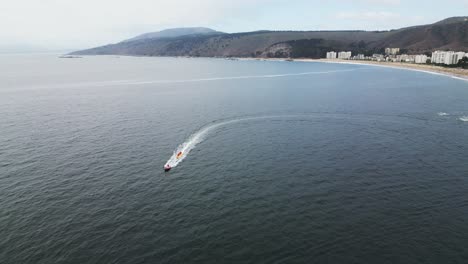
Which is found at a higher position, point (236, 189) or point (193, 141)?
point (193, 141)

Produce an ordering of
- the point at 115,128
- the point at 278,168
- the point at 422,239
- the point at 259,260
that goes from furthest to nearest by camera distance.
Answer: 1. the point at 115,128
2. the point at 278,168
3. the point at 422,239
4. the point at 259,260

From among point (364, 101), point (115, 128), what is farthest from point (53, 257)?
point (364, 101)

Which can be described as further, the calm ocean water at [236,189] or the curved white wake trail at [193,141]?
the curved white wake trail at [193,141]

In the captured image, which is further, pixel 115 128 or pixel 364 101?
pixel 364 101

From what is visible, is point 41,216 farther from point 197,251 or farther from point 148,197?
point 197,251

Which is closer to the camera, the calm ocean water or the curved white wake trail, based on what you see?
the calm ocean water

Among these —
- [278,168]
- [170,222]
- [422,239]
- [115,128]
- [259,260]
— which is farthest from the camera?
[115,128]

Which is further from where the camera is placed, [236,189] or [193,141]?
[193,141]
